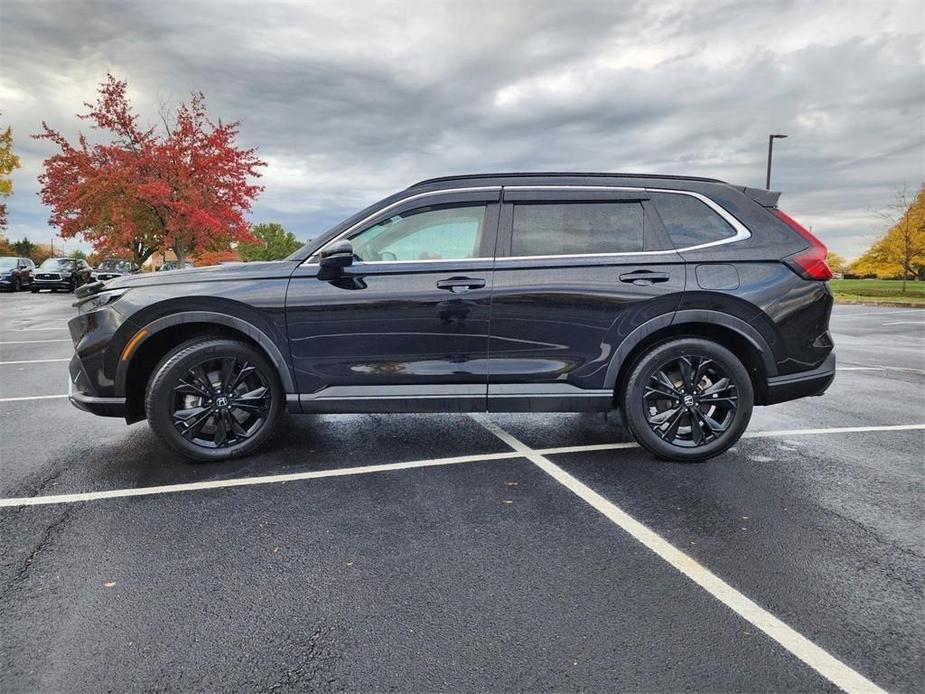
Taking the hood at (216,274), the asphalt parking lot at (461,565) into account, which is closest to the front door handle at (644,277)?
the asphalt parking lot at (461,565)

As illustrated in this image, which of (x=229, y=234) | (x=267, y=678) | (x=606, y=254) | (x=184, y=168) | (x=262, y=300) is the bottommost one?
(x=267, y=678)

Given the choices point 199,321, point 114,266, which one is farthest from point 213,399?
point 114,266

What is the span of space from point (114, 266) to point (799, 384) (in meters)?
38.3

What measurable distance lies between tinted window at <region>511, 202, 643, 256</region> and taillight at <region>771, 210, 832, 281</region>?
0.98 m

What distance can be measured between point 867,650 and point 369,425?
12.1 ft

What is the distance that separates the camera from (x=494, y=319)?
12.7 feet

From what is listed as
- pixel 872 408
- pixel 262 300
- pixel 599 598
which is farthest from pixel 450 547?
pixel 872 408

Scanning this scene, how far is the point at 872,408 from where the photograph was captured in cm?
562

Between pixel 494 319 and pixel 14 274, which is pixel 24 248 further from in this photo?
pixel 494 319

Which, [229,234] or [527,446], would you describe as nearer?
[527,446]

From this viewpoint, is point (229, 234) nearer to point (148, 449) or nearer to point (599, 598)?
point (148, 449)

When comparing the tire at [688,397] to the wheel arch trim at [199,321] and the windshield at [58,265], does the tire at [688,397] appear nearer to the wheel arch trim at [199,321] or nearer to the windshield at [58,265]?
the wheel arch trim at [199,321]

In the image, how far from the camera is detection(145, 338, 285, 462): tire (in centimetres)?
383

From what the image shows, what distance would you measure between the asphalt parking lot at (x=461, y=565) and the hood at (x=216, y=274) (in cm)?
123
